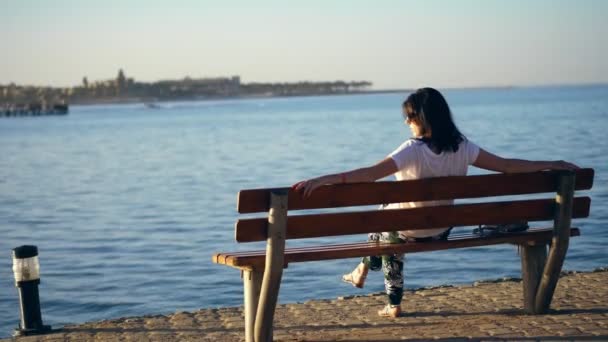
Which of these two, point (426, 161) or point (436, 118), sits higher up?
point (436, 118)

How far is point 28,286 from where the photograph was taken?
7.67 metres

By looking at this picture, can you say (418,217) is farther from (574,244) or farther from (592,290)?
(574,244)

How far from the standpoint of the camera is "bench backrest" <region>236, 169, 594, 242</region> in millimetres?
5816

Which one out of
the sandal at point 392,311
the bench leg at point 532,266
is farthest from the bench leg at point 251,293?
the bench leg at point 532,266

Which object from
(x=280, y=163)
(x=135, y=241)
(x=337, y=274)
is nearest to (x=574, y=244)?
(x=337, y=274)

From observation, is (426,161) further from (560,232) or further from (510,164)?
(560,232)

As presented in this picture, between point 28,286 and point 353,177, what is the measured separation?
3.07m

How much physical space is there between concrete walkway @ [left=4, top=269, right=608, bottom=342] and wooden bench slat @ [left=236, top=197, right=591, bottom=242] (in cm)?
73

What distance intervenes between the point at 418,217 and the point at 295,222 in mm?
871

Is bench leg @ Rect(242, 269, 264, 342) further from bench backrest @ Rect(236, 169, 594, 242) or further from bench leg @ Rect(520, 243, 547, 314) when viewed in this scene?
bench leg @ Rect(520, 243, 547, 314)

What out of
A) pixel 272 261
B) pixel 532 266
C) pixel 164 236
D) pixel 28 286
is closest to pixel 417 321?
pixel 532 266

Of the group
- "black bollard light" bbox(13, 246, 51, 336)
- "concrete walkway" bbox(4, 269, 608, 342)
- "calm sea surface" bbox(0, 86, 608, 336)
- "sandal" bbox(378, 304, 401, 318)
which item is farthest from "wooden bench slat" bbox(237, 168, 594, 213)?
"calm sea surface" bbox(0, 86, 608, 336)

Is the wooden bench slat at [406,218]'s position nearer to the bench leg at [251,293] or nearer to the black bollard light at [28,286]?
the bench leg at [251,293]

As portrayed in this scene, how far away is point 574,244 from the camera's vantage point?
13.7 m
